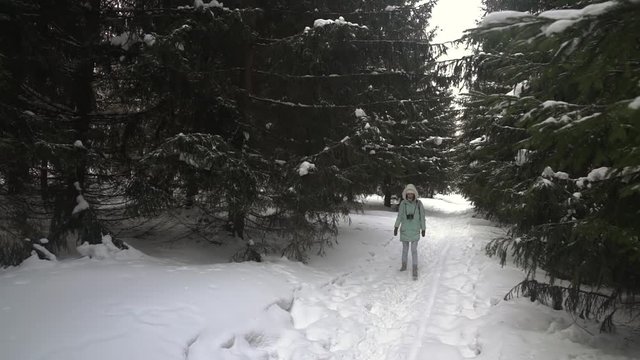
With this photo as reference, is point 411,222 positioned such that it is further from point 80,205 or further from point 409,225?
point 80,205

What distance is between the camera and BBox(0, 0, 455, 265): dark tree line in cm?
725

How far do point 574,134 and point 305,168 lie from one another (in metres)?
5.65

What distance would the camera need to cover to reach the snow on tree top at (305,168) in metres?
8.46

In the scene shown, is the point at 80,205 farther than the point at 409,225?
No

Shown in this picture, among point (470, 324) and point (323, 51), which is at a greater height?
point (323, 51)

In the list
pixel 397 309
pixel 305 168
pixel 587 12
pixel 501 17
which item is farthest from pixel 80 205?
pixel 587 12

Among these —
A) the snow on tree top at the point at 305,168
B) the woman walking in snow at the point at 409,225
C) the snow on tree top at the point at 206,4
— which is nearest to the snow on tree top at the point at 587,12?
the snow on tree top at the point at 305,168

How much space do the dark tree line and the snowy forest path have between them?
5.83 feet

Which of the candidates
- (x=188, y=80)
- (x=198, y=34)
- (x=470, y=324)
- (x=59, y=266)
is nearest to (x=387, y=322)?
(x=470, y=324)

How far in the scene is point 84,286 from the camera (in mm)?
5797

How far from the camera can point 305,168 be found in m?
8.49

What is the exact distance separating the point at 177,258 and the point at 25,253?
283cm

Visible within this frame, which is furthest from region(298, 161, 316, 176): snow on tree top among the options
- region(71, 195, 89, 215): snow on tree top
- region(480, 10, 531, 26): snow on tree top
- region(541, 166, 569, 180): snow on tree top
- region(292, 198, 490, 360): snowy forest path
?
region(480, 10, 531, 26): snow on tree top

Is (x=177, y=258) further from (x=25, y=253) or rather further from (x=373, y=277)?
(x=373, y=277)
